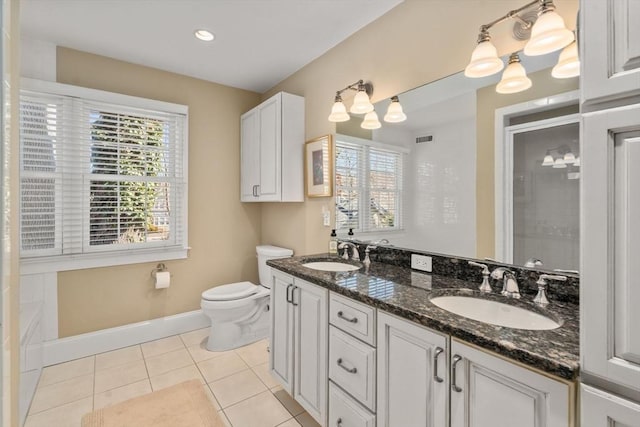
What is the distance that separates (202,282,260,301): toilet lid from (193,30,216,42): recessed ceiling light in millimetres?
2106

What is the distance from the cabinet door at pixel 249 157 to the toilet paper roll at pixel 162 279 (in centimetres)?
106

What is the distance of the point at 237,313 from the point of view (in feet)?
8.68

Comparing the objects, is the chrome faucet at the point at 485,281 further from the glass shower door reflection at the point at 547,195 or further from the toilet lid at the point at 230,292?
the toilet lid at the point at 230,292

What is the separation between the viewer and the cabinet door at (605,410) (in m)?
0.65

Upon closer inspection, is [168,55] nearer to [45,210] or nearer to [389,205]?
[45,210]

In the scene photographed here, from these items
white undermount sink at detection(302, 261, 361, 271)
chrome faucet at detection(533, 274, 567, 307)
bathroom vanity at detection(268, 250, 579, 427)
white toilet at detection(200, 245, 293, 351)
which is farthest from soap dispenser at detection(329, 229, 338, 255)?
chrome faucet at detection(533, 274, 567, 307)

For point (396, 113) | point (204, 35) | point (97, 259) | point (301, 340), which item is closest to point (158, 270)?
point (97, 259)

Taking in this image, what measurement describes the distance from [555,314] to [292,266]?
1.30 meters

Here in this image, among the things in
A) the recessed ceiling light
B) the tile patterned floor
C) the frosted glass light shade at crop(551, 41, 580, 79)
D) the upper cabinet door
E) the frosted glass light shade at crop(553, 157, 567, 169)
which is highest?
the recessed ceiling light

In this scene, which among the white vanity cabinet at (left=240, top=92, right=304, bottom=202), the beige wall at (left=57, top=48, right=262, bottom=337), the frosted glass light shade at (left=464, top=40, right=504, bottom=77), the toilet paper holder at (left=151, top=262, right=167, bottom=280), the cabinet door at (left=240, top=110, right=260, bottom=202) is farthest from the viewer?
the cabinet door at (left=240, top=110, right=260, bottom=202)

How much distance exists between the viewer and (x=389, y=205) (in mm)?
2068

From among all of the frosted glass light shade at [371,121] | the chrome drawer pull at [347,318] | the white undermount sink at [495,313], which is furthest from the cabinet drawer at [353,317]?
the frosted glass light shade at [371,121]

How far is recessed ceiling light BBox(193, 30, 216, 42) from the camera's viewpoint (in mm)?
2277

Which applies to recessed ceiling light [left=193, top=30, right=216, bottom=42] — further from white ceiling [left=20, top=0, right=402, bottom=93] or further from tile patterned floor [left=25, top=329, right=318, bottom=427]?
tile patterned floor [left=25, top=329, right=318, bottom=427]
